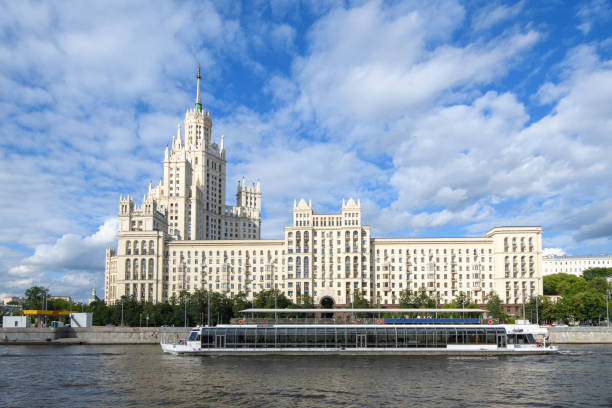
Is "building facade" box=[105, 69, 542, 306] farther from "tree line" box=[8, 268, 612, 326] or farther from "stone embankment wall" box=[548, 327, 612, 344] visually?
"stone embankment wall" box=[548, 327, 612, 344]

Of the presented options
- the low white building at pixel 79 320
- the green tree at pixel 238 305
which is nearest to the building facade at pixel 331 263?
the green tree at pixel 238 305

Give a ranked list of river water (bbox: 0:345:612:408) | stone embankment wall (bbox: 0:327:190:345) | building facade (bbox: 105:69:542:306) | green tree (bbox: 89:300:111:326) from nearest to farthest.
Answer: river water (bbox: 0:345:612:408) → stone embankment wall (bbox: 0:327:190:345) → green tree (bbox: 89:300:111:326) → building facade (bbox: 105:69:542:306)

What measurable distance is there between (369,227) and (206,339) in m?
107

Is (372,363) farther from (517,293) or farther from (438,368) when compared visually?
(517,293)

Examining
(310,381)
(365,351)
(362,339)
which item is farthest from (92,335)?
(310,381)

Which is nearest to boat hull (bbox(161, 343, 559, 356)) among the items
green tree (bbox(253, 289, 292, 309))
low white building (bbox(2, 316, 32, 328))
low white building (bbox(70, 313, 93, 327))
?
green tree (bbox(253, 289, 292, 309))

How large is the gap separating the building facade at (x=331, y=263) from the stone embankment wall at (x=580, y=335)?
1858 inches

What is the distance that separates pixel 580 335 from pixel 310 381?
97.6m

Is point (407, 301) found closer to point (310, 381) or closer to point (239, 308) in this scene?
point (239, 308)

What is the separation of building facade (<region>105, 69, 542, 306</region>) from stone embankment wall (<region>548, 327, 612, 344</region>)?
47186 millimetres

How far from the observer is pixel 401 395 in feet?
178

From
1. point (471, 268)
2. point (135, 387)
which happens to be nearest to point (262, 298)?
point (471, 268)

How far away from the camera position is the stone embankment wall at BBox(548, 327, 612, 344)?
13488 centimetres

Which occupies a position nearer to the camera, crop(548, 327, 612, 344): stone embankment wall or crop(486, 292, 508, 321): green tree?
crop(548, 327, 612, 344): stone embankment wall
